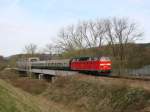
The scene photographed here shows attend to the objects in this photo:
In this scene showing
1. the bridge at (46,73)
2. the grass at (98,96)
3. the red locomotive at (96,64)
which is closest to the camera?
the grass at (98,96)

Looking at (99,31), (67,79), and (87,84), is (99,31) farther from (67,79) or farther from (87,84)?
Answer: (87,84)

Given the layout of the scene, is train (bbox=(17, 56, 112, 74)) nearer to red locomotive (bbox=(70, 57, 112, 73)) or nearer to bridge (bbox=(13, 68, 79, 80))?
red locomotive (bbox=(70, 57, 112, 73))

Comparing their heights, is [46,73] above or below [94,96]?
above

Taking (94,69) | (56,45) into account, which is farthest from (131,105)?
(56,45)

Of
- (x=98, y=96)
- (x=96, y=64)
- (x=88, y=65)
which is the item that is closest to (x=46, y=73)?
(x=88, y=65)

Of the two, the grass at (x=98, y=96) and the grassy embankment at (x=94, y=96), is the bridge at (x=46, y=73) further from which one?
the grass at (x=98, y=96)

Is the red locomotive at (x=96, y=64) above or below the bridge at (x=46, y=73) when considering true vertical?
above

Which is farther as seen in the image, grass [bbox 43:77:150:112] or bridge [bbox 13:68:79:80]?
bridge [bbox 13:68:79:80]

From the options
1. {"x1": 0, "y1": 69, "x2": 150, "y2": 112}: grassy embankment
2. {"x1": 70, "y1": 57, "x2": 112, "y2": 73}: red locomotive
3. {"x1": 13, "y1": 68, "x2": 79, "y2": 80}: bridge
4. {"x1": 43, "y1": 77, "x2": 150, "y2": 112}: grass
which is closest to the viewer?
{"x1": 0, "y1": 69, "x2": 150, "y2": 112}: grassy embankment

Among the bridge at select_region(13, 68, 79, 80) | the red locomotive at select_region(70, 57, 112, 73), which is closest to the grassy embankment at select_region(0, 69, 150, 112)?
the red locomotive at select_region(70, 57, 112, 73)

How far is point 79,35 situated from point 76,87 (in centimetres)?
6506

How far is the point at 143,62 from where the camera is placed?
59.9m

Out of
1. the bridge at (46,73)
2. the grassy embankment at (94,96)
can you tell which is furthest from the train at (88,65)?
the grassy embankment at (94,96)

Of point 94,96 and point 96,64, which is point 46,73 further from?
point 94,96
